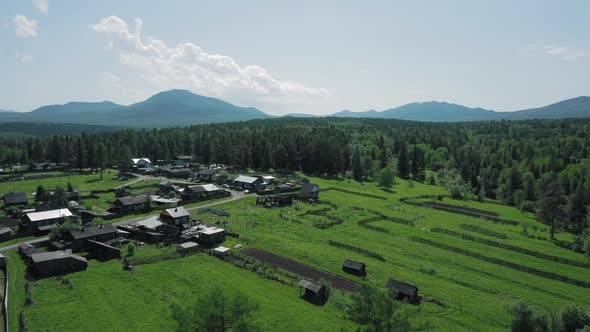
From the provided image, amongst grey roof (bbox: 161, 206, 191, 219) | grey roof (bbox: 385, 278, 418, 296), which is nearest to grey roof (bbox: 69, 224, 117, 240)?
grey roof (bbox: 161, 206, 191, 219)

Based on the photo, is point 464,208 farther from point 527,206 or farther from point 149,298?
point 149,298

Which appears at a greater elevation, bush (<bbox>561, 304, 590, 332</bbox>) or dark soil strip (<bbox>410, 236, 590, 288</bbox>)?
bush (<bbox>561, 304, 590, 332</bbox>)

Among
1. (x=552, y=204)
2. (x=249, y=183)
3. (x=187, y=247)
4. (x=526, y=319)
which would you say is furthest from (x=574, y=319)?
(x=249, y=183)

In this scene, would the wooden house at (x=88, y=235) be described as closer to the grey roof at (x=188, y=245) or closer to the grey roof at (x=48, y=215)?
the grey roof at (x=48, y=215)

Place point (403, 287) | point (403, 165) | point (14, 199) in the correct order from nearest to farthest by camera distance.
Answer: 1. point (403, 287)
2. point (14, 199)
3. point (403, 165)

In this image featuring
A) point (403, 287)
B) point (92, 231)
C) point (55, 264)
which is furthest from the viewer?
point (92, 231)

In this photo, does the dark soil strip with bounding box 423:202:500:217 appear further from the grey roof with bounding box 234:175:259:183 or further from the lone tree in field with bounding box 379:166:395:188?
the grey roof with bounding box 234:175:259:183
